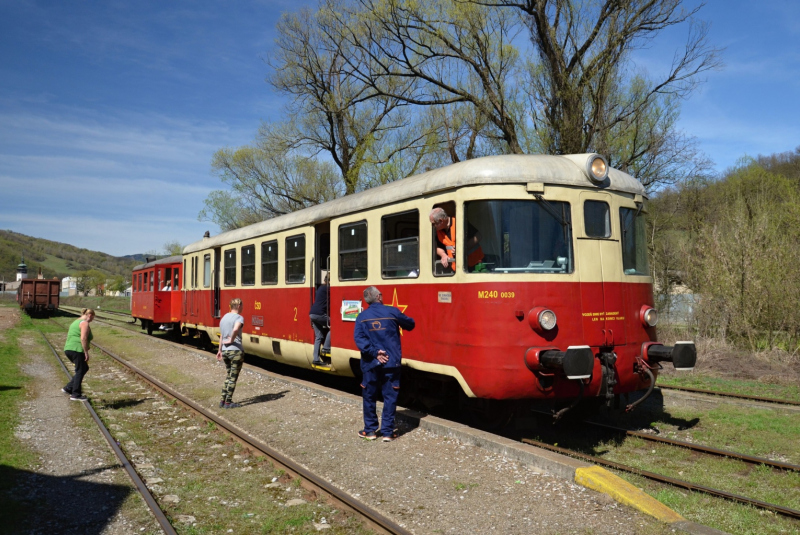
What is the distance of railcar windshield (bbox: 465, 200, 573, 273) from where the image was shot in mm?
6820

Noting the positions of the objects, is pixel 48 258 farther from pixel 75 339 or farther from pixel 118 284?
pixel 75 339

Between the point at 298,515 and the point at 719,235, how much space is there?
14.1 meters

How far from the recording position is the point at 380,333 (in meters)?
7.20

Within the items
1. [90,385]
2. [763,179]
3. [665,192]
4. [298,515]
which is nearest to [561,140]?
[665,192]

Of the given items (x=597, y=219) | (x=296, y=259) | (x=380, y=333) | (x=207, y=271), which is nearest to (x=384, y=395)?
(x=380, y=333)

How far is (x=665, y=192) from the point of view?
77.0ft

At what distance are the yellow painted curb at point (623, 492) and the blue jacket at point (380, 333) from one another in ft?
8.12

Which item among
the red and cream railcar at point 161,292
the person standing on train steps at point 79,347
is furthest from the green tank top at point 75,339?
the red and cream railcar at point 161,292

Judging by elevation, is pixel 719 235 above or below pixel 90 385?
above

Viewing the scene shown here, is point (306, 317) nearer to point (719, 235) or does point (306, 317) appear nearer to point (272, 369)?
Result: point (272, 369)

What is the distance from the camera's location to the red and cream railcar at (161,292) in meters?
21.4

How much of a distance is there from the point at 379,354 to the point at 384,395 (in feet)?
1.75

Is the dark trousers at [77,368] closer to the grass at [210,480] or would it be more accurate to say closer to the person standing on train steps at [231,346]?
the grass at [210,480]

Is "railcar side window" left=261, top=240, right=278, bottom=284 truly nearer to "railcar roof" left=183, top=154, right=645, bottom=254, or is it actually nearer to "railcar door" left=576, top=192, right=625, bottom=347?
"railcar roof" left=183, top=154, right=645, bottom=254
